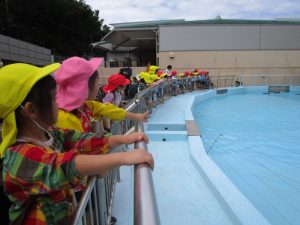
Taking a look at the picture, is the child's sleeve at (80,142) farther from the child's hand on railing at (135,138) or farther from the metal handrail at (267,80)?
the metal handrail at (267,80)

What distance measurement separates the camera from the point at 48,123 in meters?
1.30

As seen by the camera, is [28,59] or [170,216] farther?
[28,59]

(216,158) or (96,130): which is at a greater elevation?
(96,130)

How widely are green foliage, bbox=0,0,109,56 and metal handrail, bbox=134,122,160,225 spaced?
23447mm

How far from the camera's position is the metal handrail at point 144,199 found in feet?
3.04

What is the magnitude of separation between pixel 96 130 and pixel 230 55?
2316cm

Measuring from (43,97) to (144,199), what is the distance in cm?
62

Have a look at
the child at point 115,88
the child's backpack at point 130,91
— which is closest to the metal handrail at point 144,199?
the child at point 115,88

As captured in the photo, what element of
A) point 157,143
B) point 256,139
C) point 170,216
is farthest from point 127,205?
point 256,139

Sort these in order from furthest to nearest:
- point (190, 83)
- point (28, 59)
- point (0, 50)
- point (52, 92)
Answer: point (28, 59), point (190, 83), point (0, 50), point (52, 92)

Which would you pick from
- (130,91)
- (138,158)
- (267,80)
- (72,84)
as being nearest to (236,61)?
(267,80)

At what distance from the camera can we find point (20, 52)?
16672 millimetres

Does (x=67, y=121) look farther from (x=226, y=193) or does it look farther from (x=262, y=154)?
(x=262, y=154)

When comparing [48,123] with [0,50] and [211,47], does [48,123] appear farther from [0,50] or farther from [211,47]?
[211,47]
